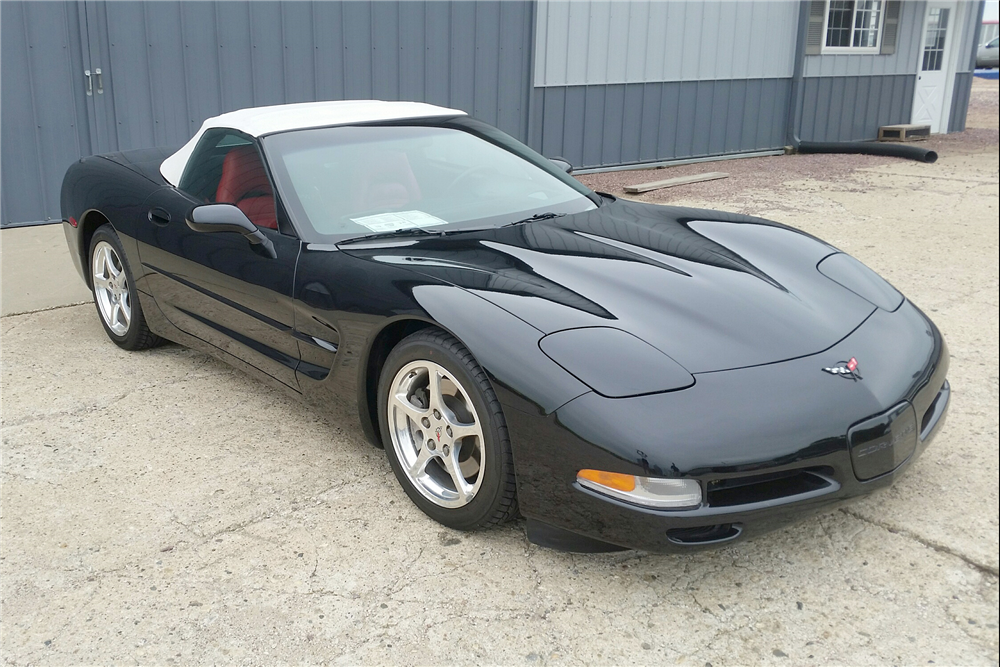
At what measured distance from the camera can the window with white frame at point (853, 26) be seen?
1361cm

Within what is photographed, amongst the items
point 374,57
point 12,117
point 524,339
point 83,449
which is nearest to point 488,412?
point 524,339

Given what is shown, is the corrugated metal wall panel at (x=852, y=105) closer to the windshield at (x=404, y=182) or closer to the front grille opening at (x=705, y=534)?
the windshield at (x=404, y=182)

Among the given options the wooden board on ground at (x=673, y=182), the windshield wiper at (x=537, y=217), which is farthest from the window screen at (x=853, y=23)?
the windshield wiper at (x=537, y=217)

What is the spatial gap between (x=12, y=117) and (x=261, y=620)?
6247mm

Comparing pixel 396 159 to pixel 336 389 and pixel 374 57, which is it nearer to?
pixel 336 389

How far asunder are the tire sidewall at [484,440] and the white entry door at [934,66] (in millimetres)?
15168

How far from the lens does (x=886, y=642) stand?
7.62 ft

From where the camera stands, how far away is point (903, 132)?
1471cm

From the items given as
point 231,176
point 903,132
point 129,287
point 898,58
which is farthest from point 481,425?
point 898,58

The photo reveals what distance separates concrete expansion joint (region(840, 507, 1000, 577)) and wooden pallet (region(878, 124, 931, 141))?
13.5 meters

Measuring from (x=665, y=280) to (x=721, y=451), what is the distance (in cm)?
79

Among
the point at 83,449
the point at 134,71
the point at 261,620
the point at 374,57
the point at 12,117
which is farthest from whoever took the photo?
the point at 374,57

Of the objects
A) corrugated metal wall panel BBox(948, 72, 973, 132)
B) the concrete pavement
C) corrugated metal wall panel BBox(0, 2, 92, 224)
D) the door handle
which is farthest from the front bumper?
corrugated metal wall panel BBox(948, 72, 973, 132)

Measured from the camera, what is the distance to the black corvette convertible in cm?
239
